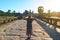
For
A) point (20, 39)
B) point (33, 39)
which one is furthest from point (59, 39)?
point (20, 39)

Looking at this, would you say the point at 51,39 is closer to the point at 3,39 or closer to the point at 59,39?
the point at 59,39

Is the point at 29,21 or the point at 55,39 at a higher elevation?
the point at 29,21

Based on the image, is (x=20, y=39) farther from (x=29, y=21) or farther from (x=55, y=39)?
(x=55, y=39)

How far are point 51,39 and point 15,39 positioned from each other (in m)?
1.99

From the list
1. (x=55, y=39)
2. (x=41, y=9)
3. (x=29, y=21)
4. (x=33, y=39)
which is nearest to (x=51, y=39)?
(x=55, y=39)

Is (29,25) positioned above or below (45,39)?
above

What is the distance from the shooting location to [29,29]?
346 inches

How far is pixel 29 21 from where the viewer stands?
8914mm

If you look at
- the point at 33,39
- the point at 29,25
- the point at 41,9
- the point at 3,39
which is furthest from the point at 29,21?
the point at 41,9

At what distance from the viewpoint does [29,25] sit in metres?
8.90

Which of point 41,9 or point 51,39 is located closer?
point 51,39

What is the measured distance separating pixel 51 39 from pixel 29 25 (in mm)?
1443

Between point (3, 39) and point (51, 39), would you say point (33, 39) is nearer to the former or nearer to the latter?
point (51, 39)

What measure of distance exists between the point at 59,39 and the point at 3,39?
10.1 ft
